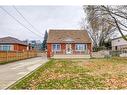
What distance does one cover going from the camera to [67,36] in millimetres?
43156

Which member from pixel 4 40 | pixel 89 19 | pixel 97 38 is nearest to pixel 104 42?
pixel 97 38

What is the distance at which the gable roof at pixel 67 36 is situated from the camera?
41778 mm

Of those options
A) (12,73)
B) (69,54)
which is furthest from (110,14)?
(12,73)

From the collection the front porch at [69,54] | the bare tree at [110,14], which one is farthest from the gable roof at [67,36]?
the bare tree at [110,14]

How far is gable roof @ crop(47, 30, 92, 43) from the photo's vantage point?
4178 centimetres

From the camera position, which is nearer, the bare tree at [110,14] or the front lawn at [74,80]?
the front lawn at [74,80]

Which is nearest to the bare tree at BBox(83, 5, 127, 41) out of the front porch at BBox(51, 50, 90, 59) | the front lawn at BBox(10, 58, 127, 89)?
the front porch at BBox(51, 50, 90, 59)

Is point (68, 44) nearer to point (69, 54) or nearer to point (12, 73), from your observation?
point (69, 54)

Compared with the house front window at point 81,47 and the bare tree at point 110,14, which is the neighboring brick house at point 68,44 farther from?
the bare tree at point 110,14

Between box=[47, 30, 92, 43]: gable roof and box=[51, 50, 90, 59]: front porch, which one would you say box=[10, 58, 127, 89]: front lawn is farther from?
box=[47, 30, 92, 43]: gable roof

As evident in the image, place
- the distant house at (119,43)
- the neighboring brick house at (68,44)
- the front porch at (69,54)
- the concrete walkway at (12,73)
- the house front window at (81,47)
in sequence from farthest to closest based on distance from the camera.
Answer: the distant house at (119,43) → the house front window at (81,47) → the neighboring brick house at (68,44) → the front porch at (69,54) → the concrete walkway at (12,73)

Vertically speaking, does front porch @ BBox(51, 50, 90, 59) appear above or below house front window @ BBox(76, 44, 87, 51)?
below
